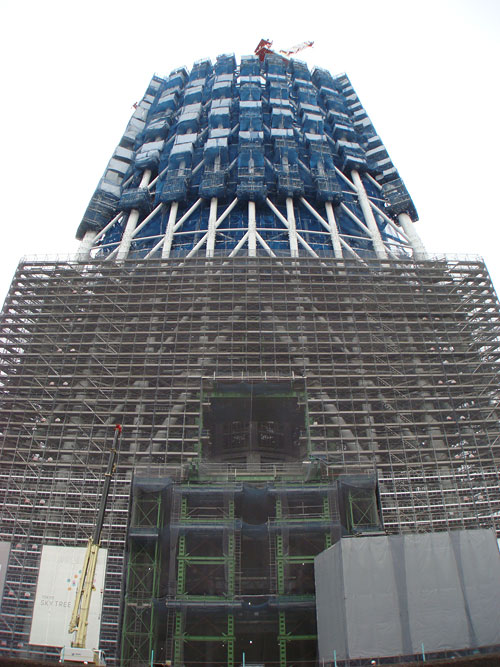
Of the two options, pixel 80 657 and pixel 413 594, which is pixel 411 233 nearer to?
pixel 413 594

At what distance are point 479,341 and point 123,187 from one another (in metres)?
43.9

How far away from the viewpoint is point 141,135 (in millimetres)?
76250

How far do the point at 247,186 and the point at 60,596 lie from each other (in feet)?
139

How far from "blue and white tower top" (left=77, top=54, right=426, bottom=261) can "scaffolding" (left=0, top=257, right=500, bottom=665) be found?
7154mm

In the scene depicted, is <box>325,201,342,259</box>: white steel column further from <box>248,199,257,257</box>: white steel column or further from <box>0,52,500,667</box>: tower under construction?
<box>248,199,257,257</box>: white steel column

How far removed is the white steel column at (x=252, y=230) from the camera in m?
50.3

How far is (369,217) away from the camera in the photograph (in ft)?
203

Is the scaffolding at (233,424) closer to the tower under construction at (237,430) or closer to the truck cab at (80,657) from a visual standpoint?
the tower under construction at (237,430)

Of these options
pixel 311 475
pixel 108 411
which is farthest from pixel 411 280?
pixel 108 411

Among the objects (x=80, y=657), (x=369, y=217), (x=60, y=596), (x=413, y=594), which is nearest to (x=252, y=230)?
(x=369, y=217)

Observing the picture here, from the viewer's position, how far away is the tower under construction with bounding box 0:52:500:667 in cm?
3005

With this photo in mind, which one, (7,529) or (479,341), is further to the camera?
(479,341)

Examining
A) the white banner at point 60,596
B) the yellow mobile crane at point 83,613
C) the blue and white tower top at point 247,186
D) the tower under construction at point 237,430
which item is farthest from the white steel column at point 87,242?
the yellow mobile crane at point 83,613

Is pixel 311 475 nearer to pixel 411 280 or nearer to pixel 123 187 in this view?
pixel 411 280
